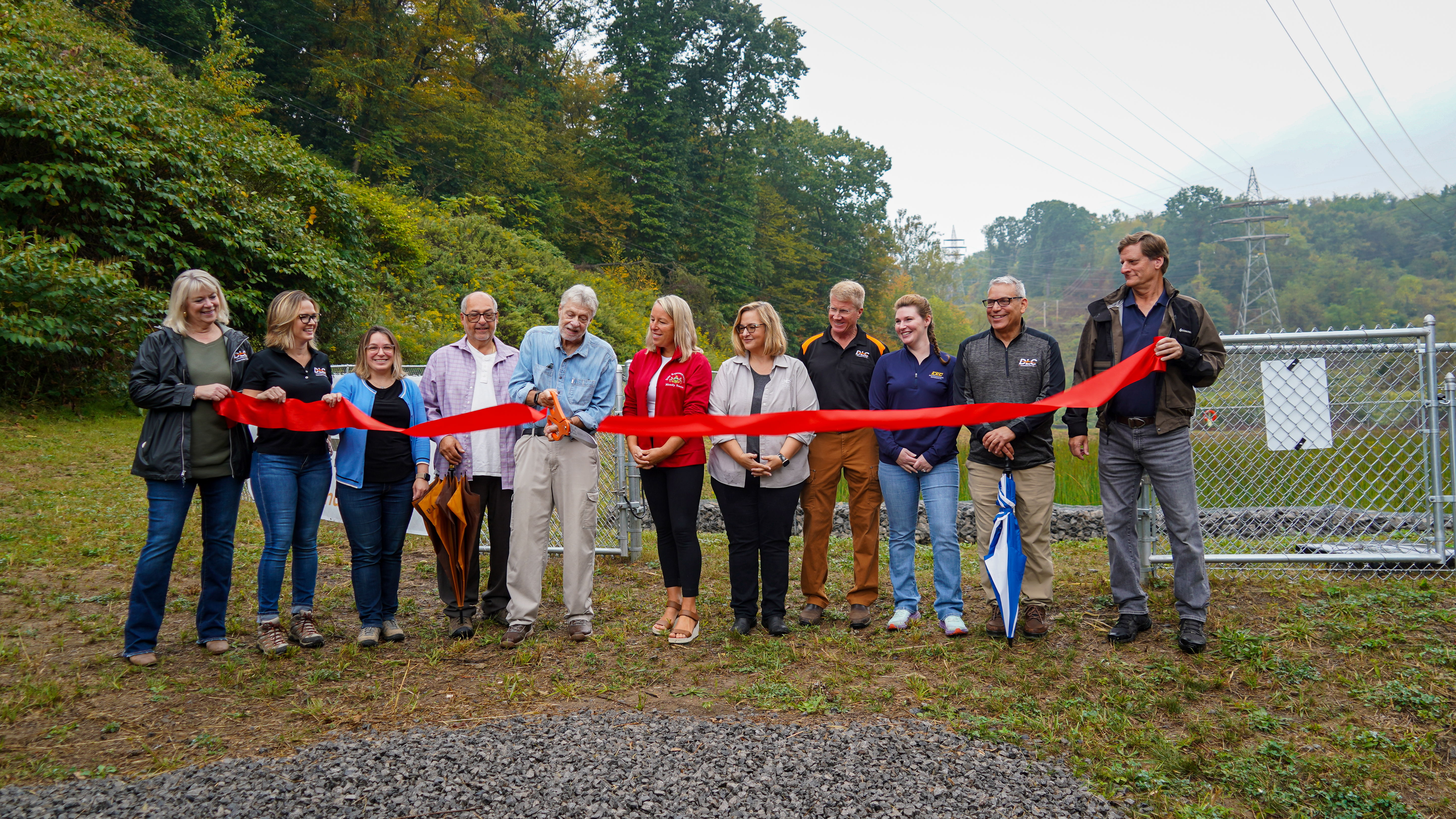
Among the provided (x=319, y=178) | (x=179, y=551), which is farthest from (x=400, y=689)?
(x=319, y=178)

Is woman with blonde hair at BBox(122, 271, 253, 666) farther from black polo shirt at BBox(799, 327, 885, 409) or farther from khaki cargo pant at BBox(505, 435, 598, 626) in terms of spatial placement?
black polo shirt at BBox(799, 327, 885, 409)

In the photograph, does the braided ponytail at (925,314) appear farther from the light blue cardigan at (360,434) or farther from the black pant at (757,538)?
the light blue cardigan at (360,434)

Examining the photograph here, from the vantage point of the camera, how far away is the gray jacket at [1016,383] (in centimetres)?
446

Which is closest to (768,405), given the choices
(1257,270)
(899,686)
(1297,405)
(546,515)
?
(546,515)

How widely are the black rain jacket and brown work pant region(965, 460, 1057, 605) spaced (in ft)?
13.2

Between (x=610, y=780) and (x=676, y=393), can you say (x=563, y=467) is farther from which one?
A: (x=610, y=780)

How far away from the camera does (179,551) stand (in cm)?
651

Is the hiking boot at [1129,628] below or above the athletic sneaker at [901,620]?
above

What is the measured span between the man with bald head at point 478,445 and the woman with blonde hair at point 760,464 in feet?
4.14

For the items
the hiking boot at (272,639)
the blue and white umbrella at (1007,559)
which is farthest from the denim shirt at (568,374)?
the blue and white umbrella at (1007,559)

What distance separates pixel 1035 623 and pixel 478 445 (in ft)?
10.9

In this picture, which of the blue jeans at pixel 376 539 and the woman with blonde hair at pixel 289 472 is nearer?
the woman with blonde hair at pixel 289 472

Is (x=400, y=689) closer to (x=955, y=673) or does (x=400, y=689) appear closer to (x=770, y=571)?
(x=770, y=571)

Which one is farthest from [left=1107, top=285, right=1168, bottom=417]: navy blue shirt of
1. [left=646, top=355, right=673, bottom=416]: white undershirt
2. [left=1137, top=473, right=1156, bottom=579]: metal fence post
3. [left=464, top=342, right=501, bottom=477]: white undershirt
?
[left=464, top=342, right=501, bottom=477]: white undershirt
